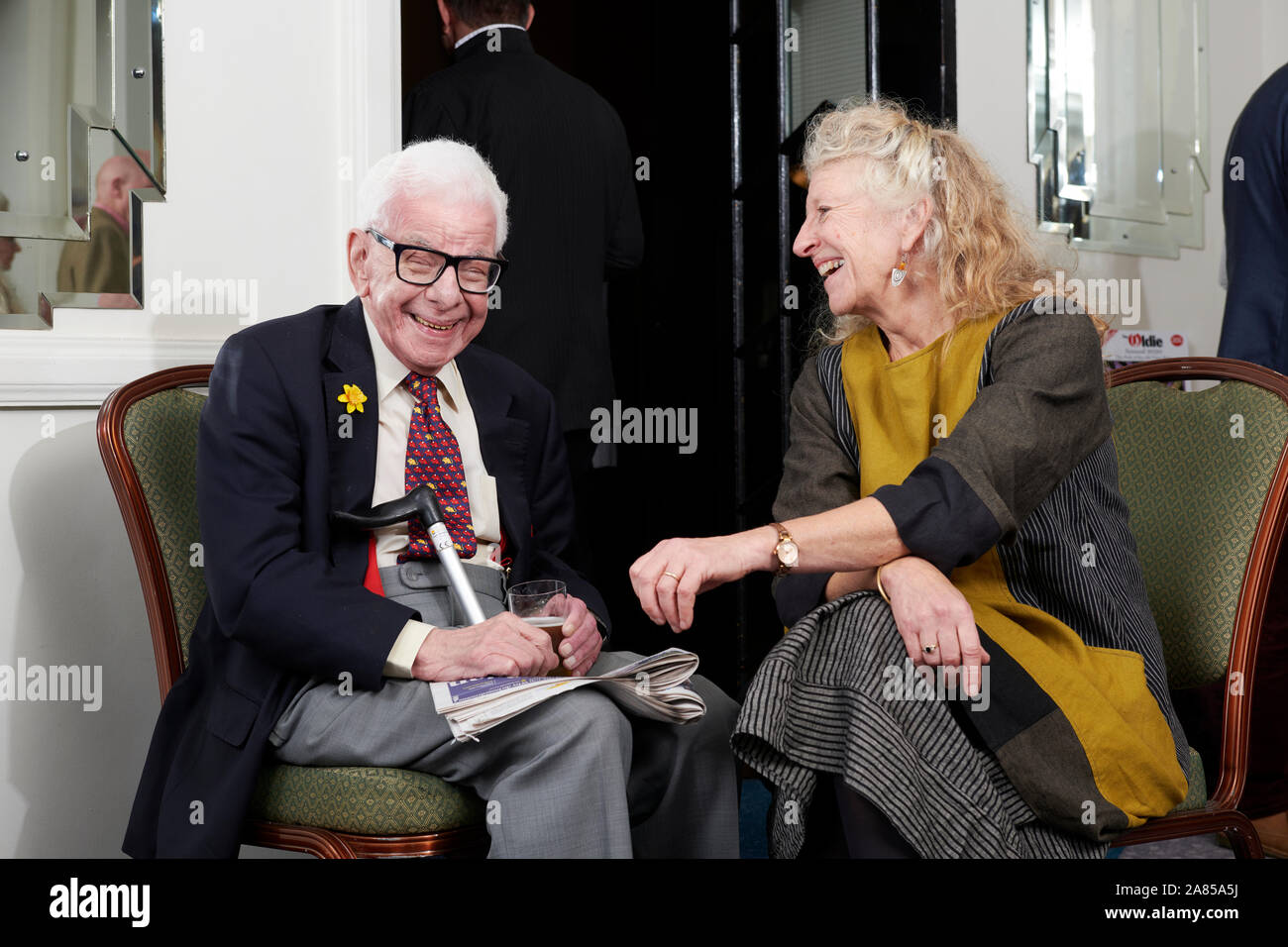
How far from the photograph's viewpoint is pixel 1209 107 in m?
3.80

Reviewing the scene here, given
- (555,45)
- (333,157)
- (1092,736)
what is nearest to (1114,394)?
(1092,736)

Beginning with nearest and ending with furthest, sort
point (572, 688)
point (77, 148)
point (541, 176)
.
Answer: point (572, 688) < point (77, 148) < point (541, 176)

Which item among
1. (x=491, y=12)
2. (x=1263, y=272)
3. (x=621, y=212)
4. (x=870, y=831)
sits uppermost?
(x=491, y=12)

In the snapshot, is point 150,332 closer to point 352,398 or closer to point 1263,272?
point 352,398

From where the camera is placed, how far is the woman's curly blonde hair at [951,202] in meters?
1.85

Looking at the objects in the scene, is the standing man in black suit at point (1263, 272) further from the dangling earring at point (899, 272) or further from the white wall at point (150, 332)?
the white wall at point (150, 332)

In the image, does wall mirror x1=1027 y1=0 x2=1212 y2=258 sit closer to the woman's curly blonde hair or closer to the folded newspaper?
the woman's curly blonde hair

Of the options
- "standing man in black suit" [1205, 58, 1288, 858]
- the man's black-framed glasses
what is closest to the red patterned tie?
the man's black-framed glasses

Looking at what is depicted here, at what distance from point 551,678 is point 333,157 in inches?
55.8

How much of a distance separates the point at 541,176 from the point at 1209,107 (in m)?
2.21

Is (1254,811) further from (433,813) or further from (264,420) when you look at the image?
(264,420)

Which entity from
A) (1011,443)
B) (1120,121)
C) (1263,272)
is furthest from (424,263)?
(1120,121)

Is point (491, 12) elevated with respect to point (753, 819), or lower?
elevated

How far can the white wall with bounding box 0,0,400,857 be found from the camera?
7.29 feet
